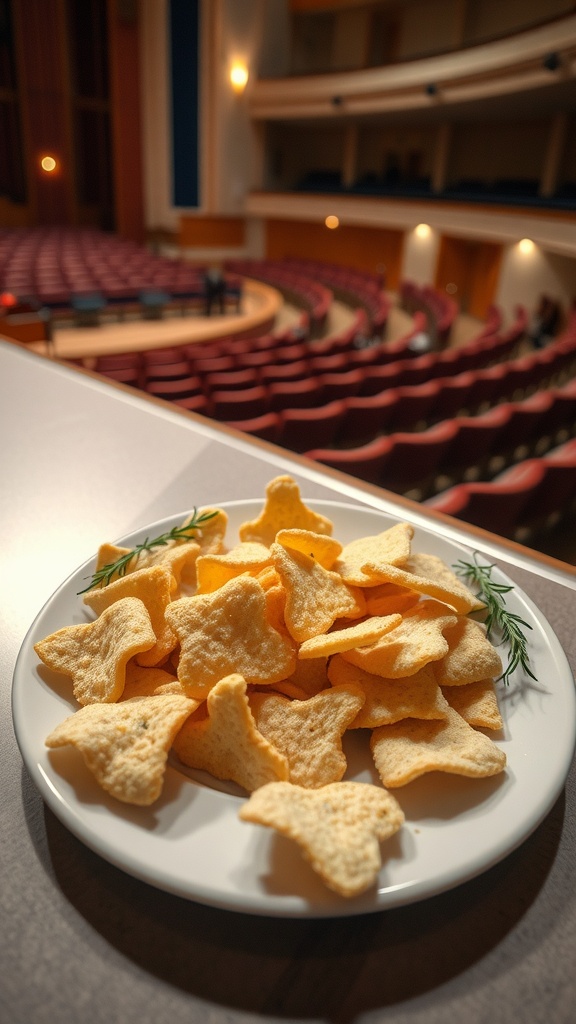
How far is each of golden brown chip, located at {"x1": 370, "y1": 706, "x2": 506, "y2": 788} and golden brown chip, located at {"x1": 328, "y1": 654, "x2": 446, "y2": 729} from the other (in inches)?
0.5

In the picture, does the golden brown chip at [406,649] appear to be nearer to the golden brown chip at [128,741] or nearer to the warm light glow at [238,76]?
the golden brown chip at [128,741]

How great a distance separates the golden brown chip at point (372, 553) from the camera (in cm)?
70

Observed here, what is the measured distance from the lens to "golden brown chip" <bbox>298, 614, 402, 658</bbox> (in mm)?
585

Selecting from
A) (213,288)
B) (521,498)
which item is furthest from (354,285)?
(521,498)

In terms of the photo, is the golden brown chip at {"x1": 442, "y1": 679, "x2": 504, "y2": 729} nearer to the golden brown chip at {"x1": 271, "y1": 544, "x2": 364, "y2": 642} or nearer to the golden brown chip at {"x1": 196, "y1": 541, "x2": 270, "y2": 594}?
the golden brown chip at {"x1": 271, "y1": 544, "x2": 364, "y2": 642}

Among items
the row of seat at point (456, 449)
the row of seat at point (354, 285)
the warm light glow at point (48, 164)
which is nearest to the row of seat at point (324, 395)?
the row of seat at point (456, 449)

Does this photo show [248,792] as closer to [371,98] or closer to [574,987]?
[574,987]

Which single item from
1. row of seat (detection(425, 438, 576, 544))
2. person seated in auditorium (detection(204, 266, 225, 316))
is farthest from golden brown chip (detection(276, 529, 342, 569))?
person seated in auditorium (detection(204, 266, 225, 316))

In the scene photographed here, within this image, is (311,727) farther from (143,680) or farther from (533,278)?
(533,278)

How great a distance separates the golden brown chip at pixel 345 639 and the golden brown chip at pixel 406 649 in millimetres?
13

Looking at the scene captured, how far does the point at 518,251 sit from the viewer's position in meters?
7.64

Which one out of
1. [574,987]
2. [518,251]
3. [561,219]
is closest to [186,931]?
[574,987]

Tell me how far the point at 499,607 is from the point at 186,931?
1.42 feet

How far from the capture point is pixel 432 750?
556mm
